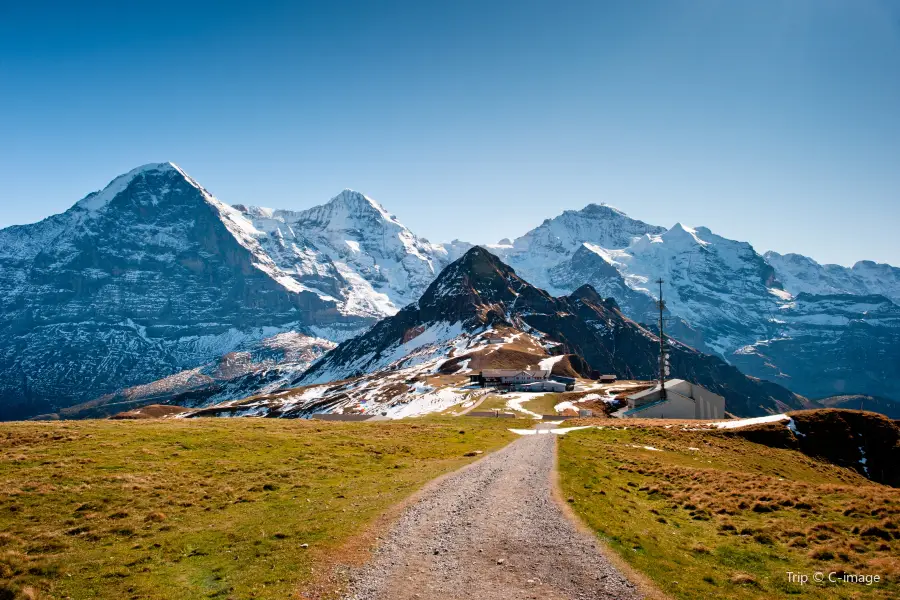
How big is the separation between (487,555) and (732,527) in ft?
36.6

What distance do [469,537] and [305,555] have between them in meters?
6.00

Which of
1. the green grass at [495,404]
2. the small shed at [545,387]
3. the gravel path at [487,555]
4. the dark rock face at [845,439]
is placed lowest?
the small shed at [545,387]

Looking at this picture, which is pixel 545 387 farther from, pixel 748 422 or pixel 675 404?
pixel 748 422

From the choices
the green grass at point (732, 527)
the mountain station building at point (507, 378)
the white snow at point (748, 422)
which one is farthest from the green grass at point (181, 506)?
the mountain station building at point (507, 378)

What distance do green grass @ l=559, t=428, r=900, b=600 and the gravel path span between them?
1.61m

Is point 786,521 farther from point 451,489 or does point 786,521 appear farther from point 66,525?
point 66,525

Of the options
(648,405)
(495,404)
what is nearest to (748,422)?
(648,405)

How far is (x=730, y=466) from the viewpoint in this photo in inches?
1575

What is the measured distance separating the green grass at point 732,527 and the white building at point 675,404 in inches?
1898

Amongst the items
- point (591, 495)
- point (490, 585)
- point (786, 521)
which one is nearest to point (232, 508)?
point (490, 585)

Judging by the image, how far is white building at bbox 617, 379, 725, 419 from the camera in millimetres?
85688

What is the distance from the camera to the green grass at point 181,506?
1625cm

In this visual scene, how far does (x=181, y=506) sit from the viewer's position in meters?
23.4

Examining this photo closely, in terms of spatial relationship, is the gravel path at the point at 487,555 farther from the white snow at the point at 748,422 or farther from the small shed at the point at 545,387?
the small shed at the point at 545,387
